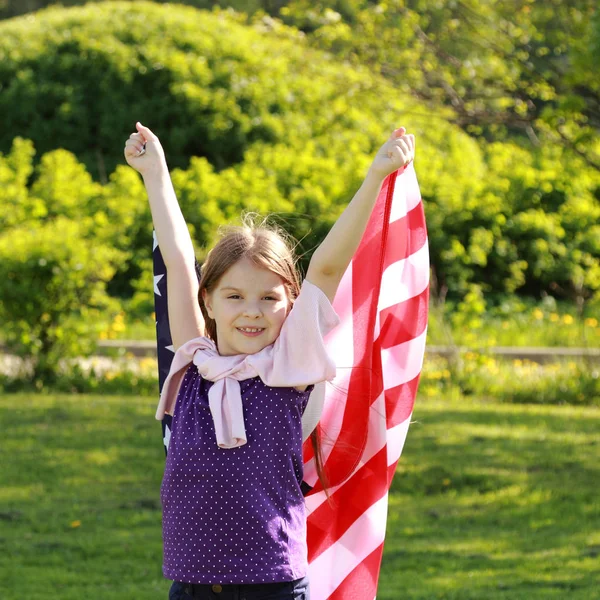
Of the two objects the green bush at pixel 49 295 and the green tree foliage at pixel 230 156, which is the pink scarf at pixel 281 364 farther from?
the green bush at pixel 49 295

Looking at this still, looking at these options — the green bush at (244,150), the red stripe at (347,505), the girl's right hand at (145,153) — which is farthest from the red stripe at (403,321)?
the green bush at (244,150)

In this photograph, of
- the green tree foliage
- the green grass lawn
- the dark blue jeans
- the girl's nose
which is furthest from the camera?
the green tree foliage

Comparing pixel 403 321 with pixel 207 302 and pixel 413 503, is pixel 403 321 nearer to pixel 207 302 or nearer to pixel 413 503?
pixel 207 302

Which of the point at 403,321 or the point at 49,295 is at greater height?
the point at 49,295

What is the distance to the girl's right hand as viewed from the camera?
2.85 m

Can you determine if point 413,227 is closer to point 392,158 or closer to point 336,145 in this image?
point 392,158

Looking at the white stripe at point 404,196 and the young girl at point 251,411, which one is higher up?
the white stripe at point 404,196

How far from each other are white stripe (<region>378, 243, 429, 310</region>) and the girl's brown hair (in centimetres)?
38

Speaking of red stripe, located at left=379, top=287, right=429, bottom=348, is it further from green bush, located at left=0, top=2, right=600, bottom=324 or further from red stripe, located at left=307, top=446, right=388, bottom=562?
green bush, located at left=0, top=2, right=600, bottom=324

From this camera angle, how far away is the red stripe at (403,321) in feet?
9.82

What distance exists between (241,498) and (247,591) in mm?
193

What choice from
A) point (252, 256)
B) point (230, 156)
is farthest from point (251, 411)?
point (230, 156)

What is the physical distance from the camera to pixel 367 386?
288 cm

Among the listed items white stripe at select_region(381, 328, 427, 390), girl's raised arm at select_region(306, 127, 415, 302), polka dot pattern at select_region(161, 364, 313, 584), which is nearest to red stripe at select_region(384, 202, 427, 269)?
white stripe at select_region(381, 328, 427, 390)
